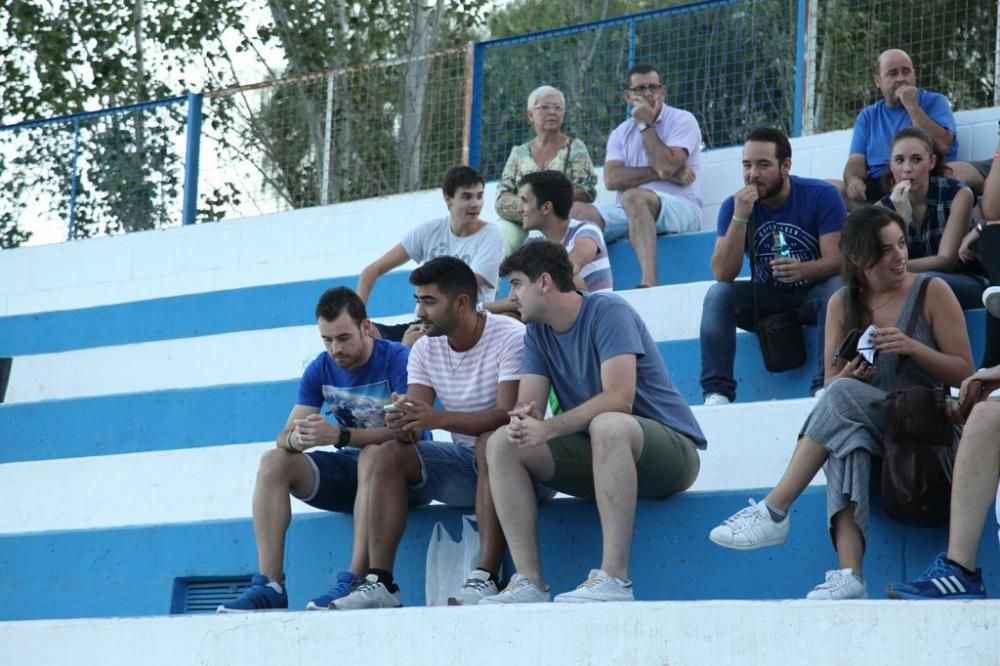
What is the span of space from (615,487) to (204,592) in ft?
6.72

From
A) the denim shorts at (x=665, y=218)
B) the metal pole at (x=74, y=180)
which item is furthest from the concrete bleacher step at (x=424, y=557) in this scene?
the metal pole at (x=74, y=180)

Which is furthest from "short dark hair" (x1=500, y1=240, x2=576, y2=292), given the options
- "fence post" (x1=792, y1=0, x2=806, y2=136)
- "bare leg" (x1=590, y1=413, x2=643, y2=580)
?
"fence post" (x1=792, y1=0, x2=806, y2=136)

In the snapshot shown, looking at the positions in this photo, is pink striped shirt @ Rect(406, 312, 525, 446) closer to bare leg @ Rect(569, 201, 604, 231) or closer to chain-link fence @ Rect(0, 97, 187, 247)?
bare leg @ Rect(569, 201, 604, 231)

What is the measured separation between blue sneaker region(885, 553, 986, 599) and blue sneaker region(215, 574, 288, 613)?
1.69 metres

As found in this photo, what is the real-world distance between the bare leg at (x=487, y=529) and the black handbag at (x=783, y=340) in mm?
1241

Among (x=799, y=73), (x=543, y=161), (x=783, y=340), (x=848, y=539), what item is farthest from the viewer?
(x=799, y=73)

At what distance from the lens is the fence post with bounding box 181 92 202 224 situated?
903 cm

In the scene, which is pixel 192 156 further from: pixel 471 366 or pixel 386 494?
pixel 386 494

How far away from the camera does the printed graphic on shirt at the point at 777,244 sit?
522 cm

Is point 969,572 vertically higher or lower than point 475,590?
higher

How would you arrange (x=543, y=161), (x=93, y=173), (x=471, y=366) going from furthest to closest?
(x=93, y=173) < (x=543, y=161) < (x=471, y=366)

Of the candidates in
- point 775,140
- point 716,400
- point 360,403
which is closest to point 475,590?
point 360,403

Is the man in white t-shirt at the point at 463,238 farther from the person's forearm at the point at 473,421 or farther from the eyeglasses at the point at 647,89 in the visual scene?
the person's forearm at the point at 473,421

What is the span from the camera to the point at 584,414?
13.3ft
